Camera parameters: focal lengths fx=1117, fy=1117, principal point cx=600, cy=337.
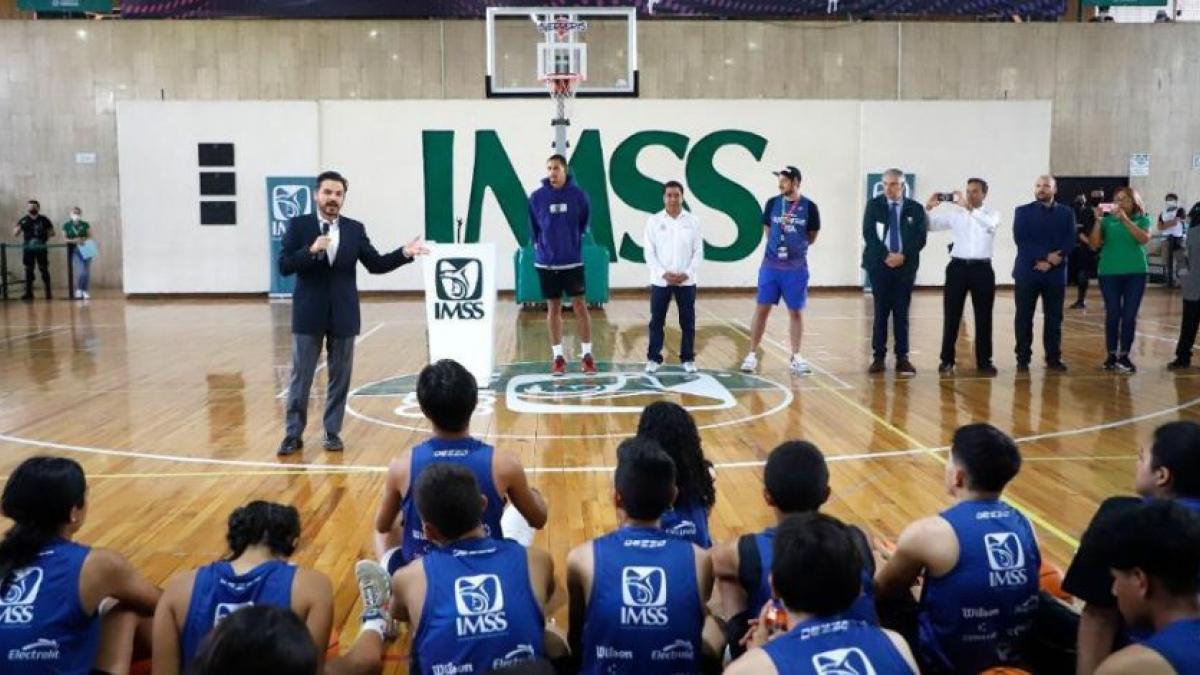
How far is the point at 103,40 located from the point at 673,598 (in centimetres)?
2016

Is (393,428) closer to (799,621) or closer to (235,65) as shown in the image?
(799,621)

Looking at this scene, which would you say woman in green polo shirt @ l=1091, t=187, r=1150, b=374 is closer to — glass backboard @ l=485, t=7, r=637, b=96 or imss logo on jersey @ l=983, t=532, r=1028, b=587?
imss logo on jersey @ l=983, t=532, r=1028, b=587

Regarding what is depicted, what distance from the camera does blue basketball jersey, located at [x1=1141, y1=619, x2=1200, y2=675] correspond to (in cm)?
223

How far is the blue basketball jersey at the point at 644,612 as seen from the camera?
2.90 meters

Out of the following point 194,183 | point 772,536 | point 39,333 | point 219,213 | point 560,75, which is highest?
point 560,75

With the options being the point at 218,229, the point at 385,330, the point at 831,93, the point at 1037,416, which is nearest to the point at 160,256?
A: the point at 218,229

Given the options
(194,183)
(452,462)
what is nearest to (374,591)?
(452,462)

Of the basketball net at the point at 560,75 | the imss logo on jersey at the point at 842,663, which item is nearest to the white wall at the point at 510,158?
the basketball net at the point at 560,75

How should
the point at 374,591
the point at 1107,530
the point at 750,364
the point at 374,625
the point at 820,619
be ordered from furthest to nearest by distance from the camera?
the point at 750,364
the point at 374,591
the point at 374,625
the point at 1107,530
the point at 820,619

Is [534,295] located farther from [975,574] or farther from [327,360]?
[975,574]

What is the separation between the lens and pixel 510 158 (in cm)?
1875

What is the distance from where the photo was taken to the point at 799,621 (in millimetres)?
2297

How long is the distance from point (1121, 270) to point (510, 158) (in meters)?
11.0

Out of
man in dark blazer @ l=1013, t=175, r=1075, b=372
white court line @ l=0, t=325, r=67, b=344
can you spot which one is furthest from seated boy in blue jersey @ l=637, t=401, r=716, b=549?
white court line @ l=0, t=325, r=67, b=344
